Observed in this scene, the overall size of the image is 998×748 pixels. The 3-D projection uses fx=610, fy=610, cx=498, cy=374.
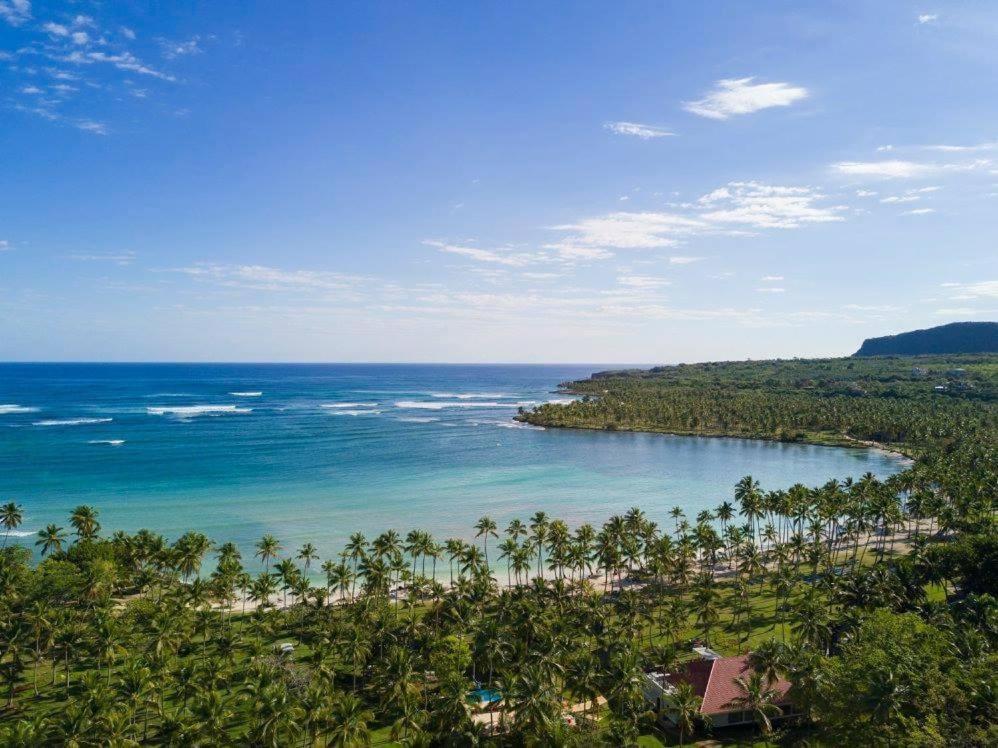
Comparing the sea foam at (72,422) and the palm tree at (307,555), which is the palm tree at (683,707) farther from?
the sea foam at (72,422)

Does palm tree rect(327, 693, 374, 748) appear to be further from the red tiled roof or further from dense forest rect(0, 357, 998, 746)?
the red tiled roof

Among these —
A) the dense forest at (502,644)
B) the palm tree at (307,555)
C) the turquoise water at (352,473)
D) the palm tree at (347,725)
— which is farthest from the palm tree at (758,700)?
the turquoise water at (352,473)

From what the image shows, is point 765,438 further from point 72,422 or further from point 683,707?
point 72,422

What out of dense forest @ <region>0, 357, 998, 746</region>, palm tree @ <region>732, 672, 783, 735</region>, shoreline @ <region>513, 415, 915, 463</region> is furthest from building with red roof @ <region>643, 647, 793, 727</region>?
shoreline @ <region>513, 415, 915, 463</region>

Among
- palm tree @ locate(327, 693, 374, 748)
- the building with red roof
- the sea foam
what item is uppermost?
the sea foam

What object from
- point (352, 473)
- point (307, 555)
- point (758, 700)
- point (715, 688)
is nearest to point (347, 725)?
point (758, 700)

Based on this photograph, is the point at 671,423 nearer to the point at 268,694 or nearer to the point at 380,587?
the point at 380,587
